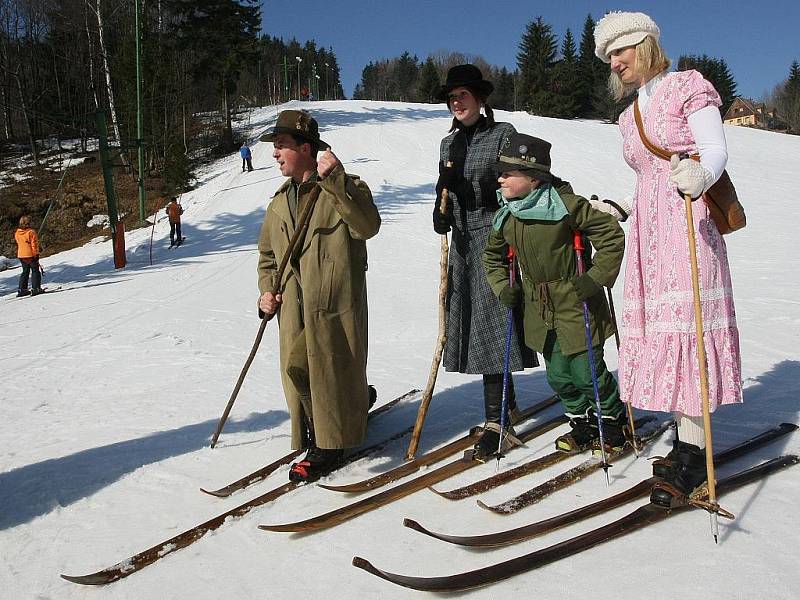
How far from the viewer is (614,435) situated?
3.37m

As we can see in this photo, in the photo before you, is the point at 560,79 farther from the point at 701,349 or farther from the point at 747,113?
the point at 701,349

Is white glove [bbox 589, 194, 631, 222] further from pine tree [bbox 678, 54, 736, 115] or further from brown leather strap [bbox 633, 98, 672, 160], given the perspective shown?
pine tree [bbox 678, 54, 736, 115]

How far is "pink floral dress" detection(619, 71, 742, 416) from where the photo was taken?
2648 mm

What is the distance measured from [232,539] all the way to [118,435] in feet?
6.90

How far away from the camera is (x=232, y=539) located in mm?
2896

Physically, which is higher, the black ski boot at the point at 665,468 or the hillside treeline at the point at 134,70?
the hillside treeline at the point at 134,70

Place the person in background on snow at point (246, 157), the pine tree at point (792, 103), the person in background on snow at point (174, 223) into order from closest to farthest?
the person in background on snow at point (174, 223) < the person in background on snow at point (246, 157) < the pine tree at point (792, 103)

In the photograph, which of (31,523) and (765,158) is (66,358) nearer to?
(31,523)

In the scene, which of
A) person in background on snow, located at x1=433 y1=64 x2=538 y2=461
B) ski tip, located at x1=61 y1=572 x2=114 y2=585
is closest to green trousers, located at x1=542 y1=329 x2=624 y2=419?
person in background on snow, located at x1=433 y1=64 x2=538 y2=461

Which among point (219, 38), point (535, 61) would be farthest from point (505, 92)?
point (219, 38)

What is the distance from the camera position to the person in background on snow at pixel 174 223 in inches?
645

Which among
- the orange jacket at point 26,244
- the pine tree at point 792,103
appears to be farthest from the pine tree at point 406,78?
the orange jacket at point 26,244

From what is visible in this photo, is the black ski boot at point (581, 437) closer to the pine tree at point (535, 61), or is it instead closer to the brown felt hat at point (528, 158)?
the brown felt hat at point (528, 158)

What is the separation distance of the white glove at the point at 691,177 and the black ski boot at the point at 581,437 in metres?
1.49
